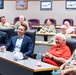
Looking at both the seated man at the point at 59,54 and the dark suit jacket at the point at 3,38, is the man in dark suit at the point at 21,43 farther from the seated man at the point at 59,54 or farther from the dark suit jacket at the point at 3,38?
the seated man at the point at 59,54

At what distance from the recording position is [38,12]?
11477mm

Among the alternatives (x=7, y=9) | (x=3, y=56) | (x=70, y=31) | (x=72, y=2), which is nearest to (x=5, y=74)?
(x=3, y=56)

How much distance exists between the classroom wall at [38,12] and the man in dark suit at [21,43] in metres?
5.52

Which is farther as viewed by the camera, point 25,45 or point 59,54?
point 25,45

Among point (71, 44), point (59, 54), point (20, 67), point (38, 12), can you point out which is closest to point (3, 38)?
point (59, 54)

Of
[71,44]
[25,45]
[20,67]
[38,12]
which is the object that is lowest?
[20,67]

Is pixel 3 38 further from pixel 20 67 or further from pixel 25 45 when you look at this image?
pixel 20 67

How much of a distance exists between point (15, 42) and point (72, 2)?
5754mm

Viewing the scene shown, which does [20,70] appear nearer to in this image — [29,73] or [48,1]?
[29,73]

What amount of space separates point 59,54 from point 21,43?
1141 mm

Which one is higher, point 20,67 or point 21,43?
point 21,43

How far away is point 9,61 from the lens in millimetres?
4180

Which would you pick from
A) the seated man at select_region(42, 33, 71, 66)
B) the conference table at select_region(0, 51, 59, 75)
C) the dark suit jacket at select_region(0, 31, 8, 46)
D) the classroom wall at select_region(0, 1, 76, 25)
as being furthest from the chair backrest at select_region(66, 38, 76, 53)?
the classroom wall at select_region(0, 1, 76, 25)

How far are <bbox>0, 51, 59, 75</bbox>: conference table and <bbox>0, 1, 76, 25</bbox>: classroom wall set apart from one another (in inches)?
265
